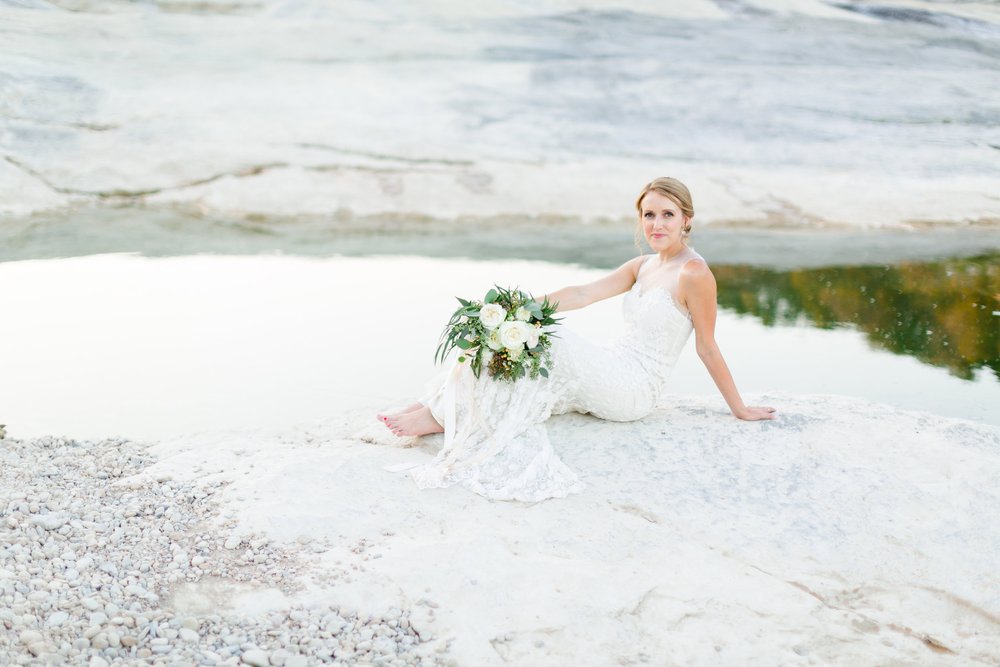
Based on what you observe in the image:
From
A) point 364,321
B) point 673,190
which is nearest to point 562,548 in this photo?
point 673,190

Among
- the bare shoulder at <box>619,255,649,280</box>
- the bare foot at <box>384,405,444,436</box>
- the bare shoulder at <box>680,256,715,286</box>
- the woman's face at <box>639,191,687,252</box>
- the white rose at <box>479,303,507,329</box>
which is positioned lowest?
the bare foot at <box>384,405,444,436</box>

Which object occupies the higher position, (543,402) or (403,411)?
(543,402)

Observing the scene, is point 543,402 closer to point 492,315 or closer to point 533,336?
point 533,336

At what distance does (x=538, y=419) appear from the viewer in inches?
166

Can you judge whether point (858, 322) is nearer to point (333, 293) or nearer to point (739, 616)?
point (333, 293)

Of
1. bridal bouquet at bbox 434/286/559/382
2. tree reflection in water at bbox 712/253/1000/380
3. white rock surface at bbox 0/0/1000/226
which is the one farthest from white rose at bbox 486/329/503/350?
white rock surface at bbox 0/0/1000/226

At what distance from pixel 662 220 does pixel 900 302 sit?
13.7ft

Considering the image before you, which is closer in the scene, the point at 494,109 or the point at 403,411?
the point at 403,411

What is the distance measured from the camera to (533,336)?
4078 millimetres

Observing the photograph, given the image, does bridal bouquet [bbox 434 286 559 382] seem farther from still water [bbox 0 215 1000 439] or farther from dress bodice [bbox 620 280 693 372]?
still water [bbox 0 215 1000 439]

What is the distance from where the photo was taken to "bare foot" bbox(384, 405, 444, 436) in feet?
14.2

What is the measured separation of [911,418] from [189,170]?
8873mm

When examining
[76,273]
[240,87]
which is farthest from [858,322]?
[240,87]

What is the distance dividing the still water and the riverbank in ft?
3.65
